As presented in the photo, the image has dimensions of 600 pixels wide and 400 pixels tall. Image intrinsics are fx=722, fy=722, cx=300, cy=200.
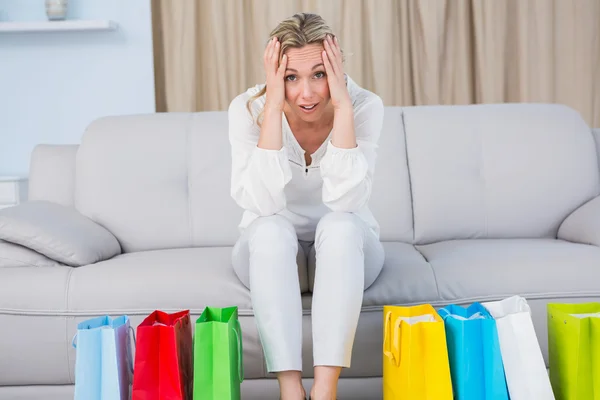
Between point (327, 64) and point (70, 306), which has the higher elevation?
point (327, 64)

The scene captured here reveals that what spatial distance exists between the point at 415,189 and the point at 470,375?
3.27 ft

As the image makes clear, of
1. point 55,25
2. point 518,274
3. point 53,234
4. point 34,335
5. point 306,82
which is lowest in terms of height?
point 34,335

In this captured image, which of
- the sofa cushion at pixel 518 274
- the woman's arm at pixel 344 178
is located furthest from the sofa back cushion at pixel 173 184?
the woman's arm at pixel 344 178

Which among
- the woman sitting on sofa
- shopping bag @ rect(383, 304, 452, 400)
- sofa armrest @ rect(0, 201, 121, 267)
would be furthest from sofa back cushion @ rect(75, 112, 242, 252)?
shopping bag @ rect(383, 304, 452, 400)

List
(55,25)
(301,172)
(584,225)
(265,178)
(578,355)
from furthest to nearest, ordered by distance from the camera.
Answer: (55,25), (584,225), (301,172), (265,178), (578,355)

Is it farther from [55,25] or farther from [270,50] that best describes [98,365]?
[55,25]

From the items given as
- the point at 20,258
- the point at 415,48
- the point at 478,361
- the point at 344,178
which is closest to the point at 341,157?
the point at 344,178

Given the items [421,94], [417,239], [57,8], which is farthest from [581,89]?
[57,8]

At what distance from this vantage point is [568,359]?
1578 mm

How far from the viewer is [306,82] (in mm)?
1889

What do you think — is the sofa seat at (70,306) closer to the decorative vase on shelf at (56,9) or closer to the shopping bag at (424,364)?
the shopping bag at (424,364)

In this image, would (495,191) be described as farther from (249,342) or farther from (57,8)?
(57,8)

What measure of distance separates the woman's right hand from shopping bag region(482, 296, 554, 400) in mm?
773

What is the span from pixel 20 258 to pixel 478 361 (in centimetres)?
131
